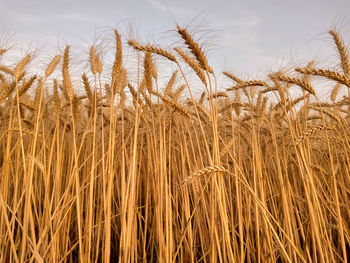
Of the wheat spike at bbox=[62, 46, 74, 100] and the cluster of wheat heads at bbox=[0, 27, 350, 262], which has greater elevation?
the wheat spike at bbox=[62, 46, 74, 100]

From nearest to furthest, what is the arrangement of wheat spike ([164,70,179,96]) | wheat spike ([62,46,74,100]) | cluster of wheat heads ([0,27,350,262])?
1. cluster of wheat heads ([0,27,350,262])
2. wheat spike ([62,46,74,100])
3. wheat spike ([164,70,179,96])

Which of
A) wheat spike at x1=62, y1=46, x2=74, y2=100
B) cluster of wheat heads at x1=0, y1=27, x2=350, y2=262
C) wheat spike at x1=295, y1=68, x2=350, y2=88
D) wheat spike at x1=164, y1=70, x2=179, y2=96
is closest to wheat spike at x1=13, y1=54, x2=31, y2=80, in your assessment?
cluster of wheat heads at x1=0, y1=27, x2=350, y2=262

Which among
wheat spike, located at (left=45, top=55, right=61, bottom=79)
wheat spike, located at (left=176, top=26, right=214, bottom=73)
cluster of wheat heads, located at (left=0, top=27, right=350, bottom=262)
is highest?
wheat spike, located at (left=45, top=55, right=61, bottom=79)

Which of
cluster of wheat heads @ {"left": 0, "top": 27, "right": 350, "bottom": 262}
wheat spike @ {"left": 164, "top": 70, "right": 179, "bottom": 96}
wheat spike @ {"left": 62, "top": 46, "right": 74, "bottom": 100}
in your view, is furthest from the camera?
wheat spike @ {"left": 164, "top": 70, "right": 179, "bottom": 96}

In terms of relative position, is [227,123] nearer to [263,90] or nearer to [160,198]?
[263,90]

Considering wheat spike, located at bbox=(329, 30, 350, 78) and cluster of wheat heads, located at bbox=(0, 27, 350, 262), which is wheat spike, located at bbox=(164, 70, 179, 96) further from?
wheat spike, located at bbox=(329, 30, 350, 78)

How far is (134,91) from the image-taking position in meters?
2.21

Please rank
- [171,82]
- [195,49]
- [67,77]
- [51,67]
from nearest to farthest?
[195,49], [67,77], [51,67], [171,82]

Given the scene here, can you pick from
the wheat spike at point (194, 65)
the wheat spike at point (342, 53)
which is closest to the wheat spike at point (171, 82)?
the wheat spike at point (194, 65)

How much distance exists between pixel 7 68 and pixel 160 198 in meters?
1.92

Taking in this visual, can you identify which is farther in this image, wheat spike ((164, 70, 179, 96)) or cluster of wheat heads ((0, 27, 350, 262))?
wheat spike ((164, 70, 179, 96))

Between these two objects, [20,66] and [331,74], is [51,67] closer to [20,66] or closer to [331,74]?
[20,66]

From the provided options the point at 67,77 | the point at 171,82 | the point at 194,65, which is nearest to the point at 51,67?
the point at 67,77

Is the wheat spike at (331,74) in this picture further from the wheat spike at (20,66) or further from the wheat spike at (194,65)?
the wheat spike at (20,66)
